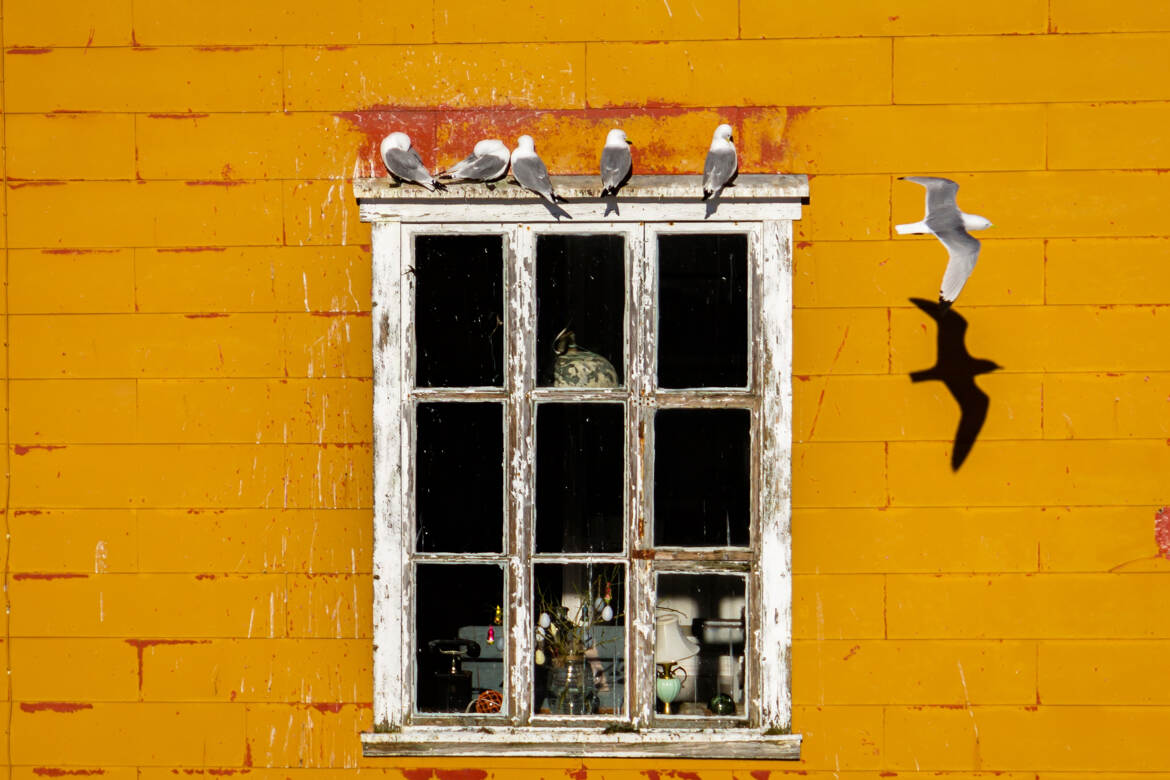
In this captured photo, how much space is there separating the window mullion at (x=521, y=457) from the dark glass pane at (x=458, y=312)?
4 cm

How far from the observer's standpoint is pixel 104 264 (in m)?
2.71

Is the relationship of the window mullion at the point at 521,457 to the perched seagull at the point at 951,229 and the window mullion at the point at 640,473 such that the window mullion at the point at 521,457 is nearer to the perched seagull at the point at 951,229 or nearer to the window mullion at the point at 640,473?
the window mullion at the point at 640,473

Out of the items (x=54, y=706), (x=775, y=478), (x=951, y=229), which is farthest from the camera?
(x=54, y=706)

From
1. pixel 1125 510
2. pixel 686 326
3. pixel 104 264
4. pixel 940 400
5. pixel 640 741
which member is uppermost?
pixel 104 264

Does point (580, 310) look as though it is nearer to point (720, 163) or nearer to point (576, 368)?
point (576, 368)

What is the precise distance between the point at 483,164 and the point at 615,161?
1.07 feet

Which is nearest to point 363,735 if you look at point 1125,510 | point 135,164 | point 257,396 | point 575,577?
point 575,577

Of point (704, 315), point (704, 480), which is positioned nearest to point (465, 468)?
point (704, 480)

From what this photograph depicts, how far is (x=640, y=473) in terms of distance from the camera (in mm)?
2652

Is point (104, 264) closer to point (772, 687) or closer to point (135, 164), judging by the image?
point (135, 164)

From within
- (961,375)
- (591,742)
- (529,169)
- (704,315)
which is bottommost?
(591,742)

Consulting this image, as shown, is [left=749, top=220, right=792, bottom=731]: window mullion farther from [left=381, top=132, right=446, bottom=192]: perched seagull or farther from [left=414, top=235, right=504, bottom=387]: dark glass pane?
[left=381, top=132, right=446, bottom=192]: perched seagull

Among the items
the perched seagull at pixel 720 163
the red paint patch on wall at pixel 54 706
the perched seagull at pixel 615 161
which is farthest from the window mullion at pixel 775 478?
the red paint patch on wall at pixel 54 706

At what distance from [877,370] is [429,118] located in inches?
52.1
